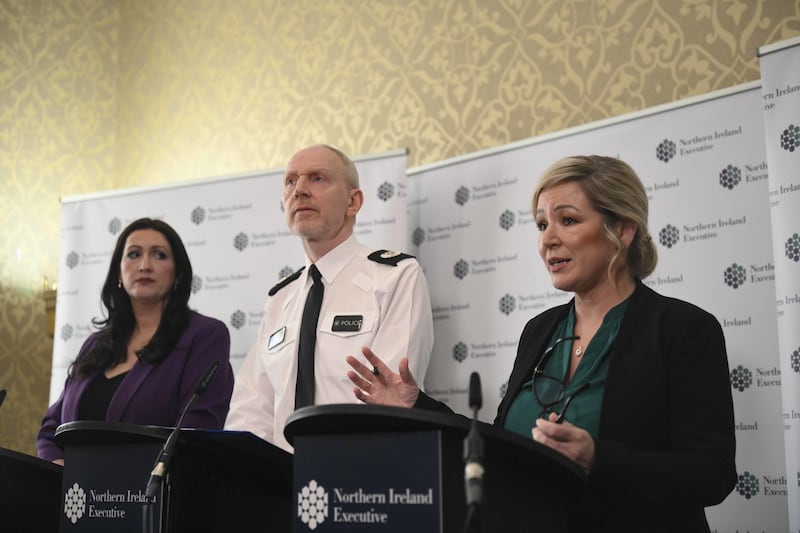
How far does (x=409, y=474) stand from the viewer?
149 centimetres

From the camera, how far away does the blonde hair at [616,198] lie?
7.18ft

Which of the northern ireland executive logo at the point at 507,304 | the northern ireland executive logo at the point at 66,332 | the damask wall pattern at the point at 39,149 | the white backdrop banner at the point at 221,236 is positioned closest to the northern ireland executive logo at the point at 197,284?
the white backdrop banner at the point at 221,236

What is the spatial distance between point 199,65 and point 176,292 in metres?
2.24

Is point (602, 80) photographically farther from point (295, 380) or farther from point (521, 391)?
point (521, 391)

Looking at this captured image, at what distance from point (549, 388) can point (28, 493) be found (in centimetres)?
145

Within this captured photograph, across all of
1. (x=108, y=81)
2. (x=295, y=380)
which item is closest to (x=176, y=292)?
(x=295, y=380)

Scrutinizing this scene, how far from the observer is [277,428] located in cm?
304

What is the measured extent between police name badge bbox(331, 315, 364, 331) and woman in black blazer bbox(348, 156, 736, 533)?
907 millimetres

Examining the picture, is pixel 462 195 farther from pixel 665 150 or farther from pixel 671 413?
pixel 671 413

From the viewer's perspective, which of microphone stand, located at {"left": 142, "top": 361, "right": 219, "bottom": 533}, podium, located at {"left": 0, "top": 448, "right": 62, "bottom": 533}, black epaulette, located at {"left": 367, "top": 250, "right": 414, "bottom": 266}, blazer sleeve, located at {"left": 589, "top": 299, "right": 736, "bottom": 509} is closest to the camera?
blazer sleeve, located at {"left": 589, "top": 299, "right": 736, "bottom": 509}

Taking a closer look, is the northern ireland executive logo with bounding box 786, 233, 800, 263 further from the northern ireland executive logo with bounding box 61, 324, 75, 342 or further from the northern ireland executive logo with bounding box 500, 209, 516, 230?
the northern ireland executive logo with bounding box 61, 324, 75, 342

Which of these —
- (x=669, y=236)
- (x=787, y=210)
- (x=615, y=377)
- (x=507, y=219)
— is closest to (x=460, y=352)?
(x=507, y=219)

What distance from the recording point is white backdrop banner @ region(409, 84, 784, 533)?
304 centimetres

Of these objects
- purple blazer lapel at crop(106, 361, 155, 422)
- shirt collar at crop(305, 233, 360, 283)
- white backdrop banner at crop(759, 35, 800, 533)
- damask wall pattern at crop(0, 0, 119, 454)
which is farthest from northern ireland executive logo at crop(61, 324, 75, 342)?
white backdrop banner at crop(759, 35, 800, 533)
